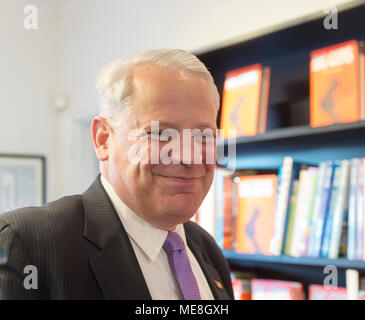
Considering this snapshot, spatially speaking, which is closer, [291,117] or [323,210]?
[323,210]

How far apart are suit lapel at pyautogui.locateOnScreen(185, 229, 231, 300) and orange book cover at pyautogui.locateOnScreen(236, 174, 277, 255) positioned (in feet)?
1.80

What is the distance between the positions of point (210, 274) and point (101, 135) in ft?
1.42

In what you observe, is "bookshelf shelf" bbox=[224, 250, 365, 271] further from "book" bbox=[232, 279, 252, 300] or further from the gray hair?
the gray hair

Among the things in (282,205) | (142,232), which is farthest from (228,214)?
(142,232)

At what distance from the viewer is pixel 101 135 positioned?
87 cm

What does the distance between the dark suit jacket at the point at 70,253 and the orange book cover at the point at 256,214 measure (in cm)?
89

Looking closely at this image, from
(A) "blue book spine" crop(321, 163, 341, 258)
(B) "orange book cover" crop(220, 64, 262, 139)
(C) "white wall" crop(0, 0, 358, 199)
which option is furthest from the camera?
(C) "white wall" crop(0, 0, 358, 199)

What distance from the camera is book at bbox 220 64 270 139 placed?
1.68 metres

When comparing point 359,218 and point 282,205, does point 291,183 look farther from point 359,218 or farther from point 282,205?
point 359,218

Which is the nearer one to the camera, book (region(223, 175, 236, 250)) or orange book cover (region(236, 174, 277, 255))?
orange book cover (region(236, 174, 277, 255))

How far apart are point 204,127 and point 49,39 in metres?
Result: 2.35
